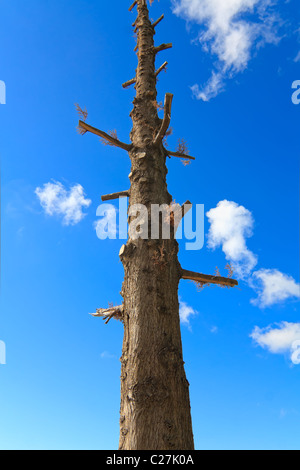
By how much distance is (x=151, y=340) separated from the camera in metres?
2.92

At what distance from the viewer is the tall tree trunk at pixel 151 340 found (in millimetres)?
2602

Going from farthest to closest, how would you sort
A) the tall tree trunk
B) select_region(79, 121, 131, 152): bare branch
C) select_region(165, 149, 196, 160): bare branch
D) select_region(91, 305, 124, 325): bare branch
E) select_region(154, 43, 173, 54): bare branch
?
1. select_region(154, 43, 173, 54): bare branch
2. select_region(165, 149, 196, 160): bare branch
3. select_region(79, 121, 131, 152): bare branch
4. select_region(91, 305, 124, 325): bare branch
5. the tall tree trunk

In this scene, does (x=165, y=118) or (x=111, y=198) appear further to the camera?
(x=111, y=198)

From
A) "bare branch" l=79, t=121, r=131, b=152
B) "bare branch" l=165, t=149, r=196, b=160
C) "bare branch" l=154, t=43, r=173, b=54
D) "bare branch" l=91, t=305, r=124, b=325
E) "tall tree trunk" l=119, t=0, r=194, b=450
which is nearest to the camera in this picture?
"tall tree trunk" l=119, t=0, r=194, b=450

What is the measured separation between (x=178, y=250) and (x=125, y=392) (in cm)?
156

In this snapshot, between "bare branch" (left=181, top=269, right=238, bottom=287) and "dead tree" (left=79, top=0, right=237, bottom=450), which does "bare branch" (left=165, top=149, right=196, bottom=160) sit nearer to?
"dead tree" (left=79, top=0, right=237, bottom=450)

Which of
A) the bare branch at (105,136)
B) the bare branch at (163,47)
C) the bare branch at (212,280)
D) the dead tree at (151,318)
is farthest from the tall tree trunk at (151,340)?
the bare branch at (163,47)

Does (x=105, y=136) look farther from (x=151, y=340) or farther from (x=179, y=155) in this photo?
(x=151, y=340)

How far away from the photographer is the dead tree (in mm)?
2617

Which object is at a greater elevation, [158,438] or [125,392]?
[125,392]

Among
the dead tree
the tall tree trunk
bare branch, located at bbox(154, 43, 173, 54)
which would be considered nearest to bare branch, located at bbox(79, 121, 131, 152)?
the dead tree
